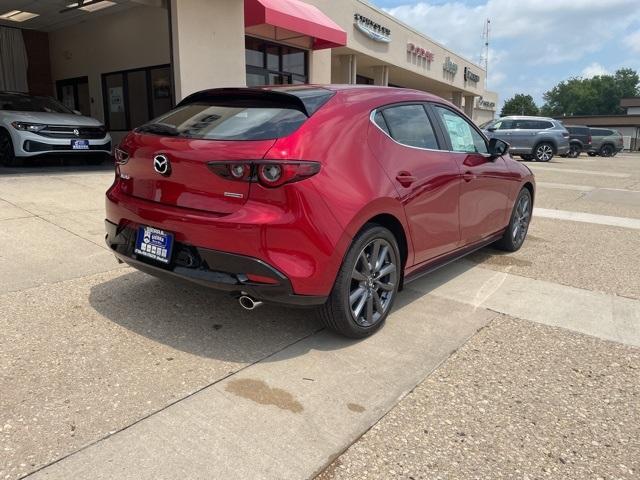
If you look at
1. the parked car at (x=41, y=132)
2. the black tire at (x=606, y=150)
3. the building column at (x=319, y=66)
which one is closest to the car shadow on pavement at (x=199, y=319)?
the parked car at (x=41, y=132)

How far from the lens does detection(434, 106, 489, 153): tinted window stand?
4434mm

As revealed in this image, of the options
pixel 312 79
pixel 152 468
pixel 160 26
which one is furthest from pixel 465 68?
pixel 152 468

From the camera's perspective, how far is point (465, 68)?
3366 centimetres

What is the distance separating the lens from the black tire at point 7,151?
916 centimetres

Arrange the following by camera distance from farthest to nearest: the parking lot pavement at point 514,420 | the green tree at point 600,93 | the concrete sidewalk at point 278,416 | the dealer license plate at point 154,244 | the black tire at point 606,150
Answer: the green tree at point 600,93 < the black tire at point 606,150 < the dealer license plate at point 154,244 < the parking lot pavement at point 514,420 < the concrete sidewalk at point 278,416

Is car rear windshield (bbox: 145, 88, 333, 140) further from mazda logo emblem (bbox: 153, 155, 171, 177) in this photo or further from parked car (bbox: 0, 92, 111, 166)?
parked car (bbox: 0, 92, 111, 166)

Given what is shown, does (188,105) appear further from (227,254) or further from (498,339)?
(498,339)

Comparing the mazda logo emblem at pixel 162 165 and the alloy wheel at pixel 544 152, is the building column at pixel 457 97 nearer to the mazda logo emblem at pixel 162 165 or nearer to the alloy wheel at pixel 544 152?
the alloy wheel at pixel 544 152

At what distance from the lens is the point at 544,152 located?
Result: 21594 mm

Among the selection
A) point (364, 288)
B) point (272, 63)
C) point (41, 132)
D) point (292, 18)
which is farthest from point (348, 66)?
point (364, 288)

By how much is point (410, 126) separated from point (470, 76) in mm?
33976

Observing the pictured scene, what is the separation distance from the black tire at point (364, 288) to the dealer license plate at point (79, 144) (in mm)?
7792

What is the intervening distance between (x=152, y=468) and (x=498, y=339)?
2436 mm

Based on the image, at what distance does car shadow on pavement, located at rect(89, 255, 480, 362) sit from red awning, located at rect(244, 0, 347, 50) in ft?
30.8
